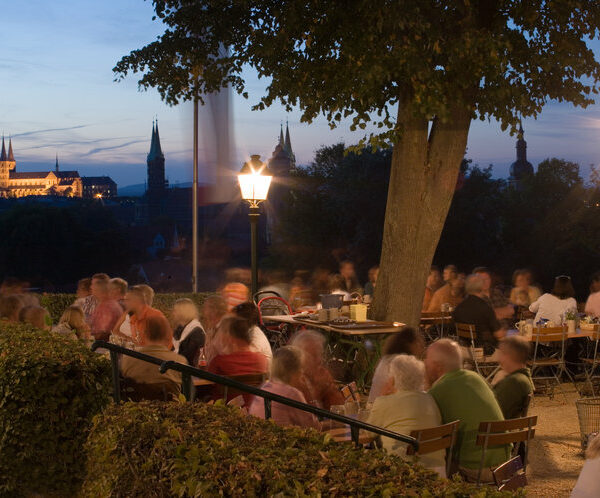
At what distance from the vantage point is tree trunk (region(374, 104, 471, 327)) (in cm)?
1007

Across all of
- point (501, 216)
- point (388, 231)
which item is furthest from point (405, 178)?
point (501, 216)

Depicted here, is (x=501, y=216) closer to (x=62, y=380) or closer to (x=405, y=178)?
(x=405, y=178)

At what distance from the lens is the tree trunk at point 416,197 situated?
33.0 feet

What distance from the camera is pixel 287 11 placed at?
382 inches

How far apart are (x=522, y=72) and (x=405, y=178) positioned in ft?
6.32

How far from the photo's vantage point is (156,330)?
21.5 ft

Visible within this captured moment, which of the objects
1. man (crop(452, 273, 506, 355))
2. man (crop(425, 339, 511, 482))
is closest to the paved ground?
man (crop(452, 273, 506, 355))

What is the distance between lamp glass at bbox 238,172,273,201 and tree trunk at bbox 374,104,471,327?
202 cm

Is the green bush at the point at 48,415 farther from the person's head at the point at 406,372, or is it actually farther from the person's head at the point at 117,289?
the person's head at the point at 117,289

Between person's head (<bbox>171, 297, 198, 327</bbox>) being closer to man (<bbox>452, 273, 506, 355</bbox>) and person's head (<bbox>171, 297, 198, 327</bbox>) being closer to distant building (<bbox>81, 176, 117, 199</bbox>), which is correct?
man (<bbox>452, 273, 506, 355</bbox>)

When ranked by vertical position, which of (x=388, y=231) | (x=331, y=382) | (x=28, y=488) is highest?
(x=388, y=231)

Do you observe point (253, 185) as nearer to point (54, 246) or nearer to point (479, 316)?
point (479, 316)

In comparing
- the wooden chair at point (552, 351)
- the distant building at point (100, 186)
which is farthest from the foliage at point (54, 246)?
the distant building at point (100, 186)

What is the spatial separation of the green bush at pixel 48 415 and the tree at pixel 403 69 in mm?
5189
